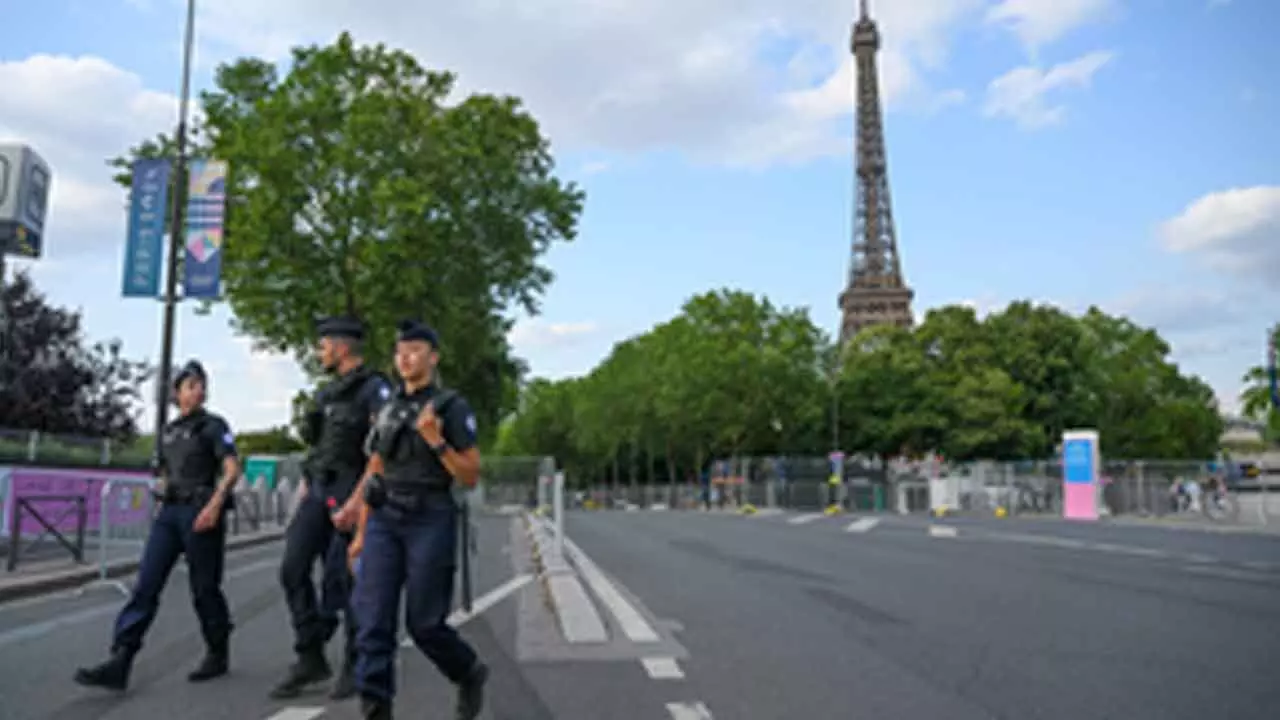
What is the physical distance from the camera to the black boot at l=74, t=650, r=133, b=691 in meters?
5.45

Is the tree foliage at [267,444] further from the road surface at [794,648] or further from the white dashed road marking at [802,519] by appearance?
the road surface at [794,648]

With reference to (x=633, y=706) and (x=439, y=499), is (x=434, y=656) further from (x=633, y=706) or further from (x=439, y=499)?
(x=633, y=706)

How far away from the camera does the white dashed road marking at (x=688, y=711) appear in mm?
4914

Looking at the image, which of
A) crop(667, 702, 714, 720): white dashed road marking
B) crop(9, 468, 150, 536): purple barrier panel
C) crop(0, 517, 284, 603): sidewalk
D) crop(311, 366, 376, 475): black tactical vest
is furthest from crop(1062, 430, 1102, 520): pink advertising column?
crop(311, 366, 376, 475): black tactical vest

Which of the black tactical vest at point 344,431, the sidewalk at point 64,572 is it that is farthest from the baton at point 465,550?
the sidewalk at point 64,572

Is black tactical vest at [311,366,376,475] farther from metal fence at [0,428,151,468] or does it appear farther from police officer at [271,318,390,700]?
metal fence at [0,428,151,468]

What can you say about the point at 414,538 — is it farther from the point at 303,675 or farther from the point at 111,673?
the point at 111,673

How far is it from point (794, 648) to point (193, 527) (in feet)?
12.3

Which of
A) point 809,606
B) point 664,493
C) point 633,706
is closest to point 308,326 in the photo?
point 809,606

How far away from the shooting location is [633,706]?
16.9 feet

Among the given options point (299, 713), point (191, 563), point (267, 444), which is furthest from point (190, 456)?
point (267, 444)

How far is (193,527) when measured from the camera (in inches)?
232

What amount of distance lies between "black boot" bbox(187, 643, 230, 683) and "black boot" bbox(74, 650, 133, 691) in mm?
368

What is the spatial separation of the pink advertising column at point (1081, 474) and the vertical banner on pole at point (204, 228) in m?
24.9
